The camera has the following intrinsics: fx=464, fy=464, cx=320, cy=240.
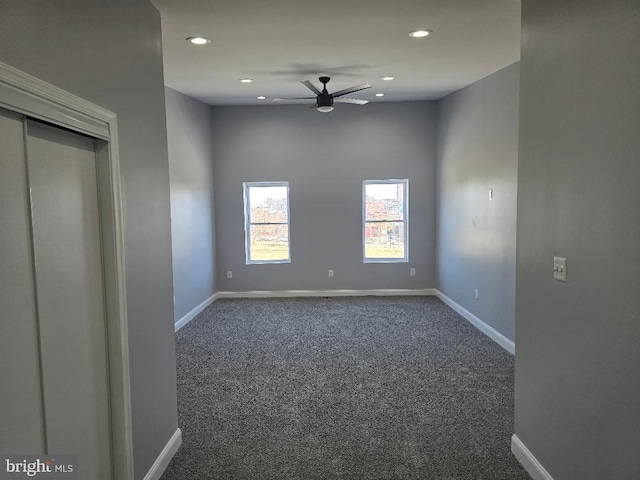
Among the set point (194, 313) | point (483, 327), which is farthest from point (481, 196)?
point (194, 313)

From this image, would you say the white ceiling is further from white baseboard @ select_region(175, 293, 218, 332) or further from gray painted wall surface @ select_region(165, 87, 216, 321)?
white baseboard @ select_region(175, 293, 218, 332)

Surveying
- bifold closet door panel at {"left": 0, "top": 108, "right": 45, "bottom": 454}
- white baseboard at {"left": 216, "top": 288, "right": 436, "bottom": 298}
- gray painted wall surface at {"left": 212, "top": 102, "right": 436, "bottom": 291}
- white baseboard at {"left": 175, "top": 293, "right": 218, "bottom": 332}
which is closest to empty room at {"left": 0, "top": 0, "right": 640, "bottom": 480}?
bifold closet door panel at {"left": 0, "top": 108, "right": 45, "bottom": 454}

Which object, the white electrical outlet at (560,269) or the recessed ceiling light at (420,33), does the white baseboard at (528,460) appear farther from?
the recessed ceiling light at (420,33)

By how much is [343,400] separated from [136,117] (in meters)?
2.51

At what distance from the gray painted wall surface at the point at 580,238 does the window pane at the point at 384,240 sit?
187 inches

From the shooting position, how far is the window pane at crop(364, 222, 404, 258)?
7.47 metres

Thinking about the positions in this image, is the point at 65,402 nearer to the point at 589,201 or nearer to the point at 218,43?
the point at 589,201

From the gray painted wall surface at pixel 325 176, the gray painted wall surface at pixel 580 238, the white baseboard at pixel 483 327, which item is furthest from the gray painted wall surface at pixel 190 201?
the gray painted wall surface at pixel 580 238

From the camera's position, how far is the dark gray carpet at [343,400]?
276 cm

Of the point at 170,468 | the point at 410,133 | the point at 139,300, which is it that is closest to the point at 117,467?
the point at 170,468

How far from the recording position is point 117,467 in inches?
88.0

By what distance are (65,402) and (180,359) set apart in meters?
2.86

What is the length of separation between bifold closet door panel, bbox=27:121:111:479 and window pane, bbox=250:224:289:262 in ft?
17.5

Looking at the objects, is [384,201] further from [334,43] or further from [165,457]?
[165,457]
